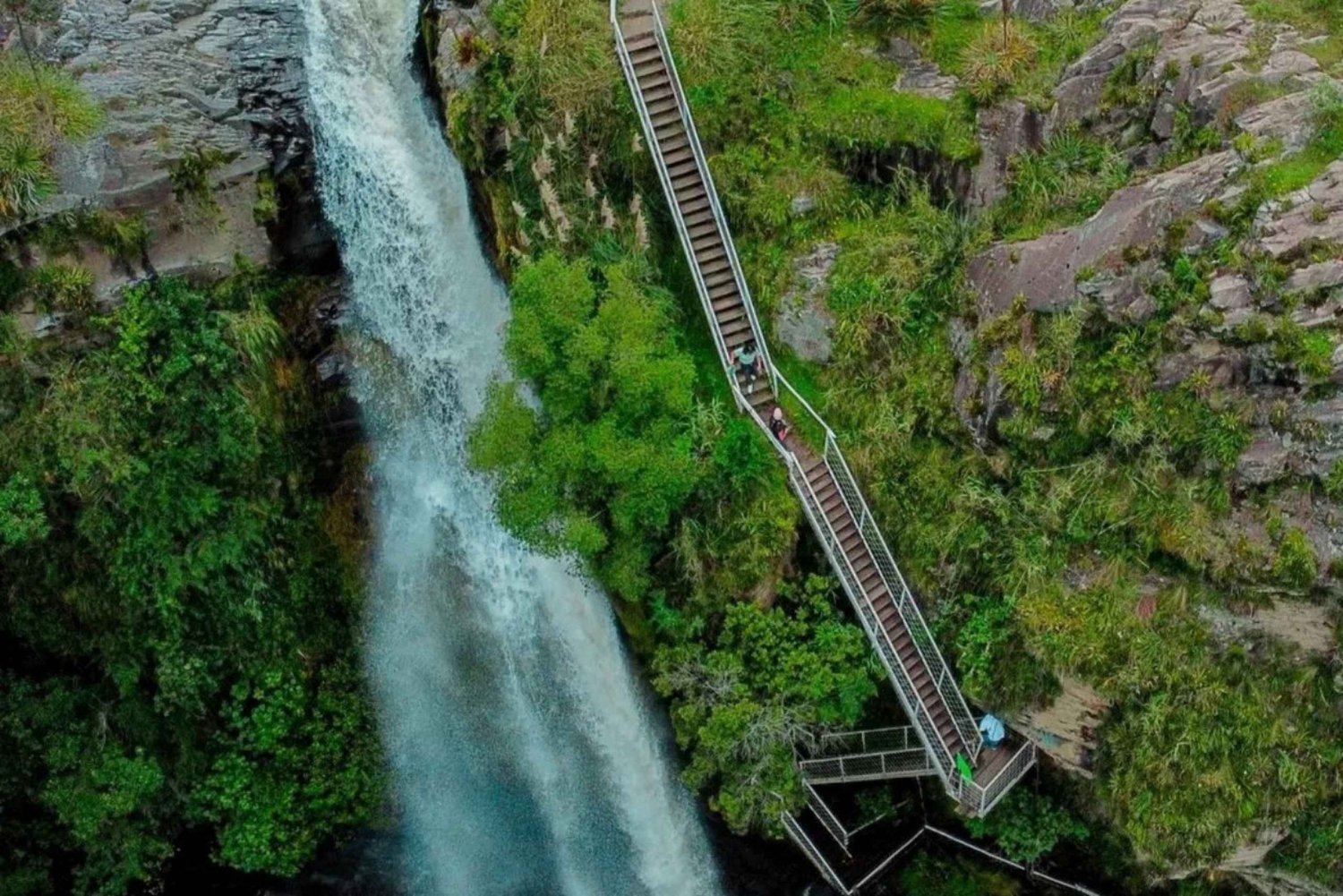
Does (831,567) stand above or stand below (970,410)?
below

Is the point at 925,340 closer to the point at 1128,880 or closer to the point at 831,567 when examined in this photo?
the point at 831,567

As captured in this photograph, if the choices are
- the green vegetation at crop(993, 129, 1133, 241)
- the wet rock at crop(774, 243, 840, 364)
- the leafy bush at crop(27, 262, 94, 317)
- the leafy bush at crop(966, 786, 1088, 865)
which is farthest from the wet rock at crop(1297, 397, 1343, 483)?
the leafy bush at crop(27, 262, 94, 317)

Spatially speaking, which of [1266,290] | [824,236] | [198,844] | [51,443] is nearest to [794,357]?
[824,236]

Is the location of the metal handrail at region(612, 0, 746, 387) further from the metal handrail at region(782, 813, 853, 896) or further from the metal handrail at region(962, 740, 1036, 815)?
the metal handrail at region(782, 813, 853, 896)

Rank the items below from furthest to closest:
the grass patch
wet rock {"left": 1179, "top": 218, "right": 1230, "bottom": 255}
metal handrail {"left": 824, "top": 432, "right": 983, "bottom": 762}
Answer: metal handrail {"left": 824, "top": 432, "right": 983, "bottom": 762} → the grass patch → wet rock {"left": 1179, "top": 218, "right": 1230, "bottom": 255}

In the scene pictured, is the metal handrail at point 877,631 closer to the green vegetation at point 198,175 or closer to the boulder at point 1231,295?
the boulder at point 1231,295

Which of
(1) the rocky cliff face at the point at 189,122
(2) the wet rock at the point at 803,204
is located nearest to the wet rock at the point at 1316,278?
(2) the wet rock at the point at 803,204

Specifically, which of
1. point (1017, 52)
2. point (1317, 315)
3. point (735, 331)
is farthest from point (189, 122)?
point (1317, 315)
